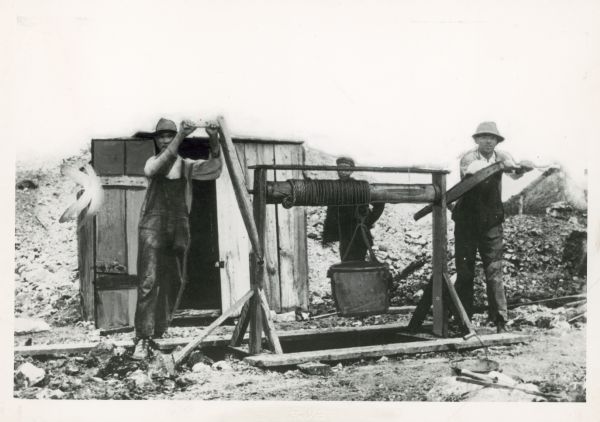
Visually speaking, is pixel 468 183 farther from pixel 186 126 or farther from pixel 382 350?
pixel 186 126

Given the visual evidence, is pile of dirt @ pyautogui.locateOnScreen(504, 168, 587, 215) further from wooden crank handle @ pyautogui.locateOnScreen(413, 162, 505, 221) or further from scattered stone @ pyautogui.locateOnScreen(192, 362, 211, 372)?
scattered stone @ pyautogui.locateOnScreen(192, 362, 211, 372)

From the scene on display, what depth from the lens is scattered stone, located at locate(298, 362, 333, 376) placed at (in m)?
5.54

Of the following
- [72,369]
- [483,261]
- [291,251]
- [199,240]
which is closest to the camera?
[72,369]

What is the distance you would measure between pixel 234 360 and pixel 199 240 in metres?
3.21

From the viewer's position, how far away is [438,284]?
253 inches

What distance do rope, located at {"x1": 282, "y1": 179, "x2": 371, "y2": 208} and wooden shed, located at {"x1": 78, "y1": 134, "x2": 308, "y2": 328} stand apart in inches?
19.2

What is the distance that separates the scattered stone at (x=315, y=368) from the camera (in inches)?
218

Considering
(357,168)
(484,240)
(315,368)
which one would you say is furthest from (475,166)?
(315,368)


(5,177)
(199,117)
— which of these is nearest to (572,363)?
(199,117)

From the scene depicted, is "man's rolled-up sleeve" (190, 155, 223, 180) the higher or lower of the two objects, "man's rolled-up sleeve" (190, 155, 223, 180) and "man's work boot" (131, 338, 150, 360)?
the higher

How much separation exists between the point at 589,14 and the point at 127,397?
14.6ft

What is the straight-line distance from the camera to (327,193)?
6.09m

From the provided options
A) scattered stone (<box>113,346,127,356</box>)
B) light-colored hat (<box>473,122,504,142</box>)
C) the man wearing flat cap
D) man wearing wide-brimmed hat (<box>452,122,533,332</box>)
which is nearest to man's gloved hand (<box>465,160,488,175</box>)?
man wearing wide-brimmed hat (<box>452,122,533,332</box>)

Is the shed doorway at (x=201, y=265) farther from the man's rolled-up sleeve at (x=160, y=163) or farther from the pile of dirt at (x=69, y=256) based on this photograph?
the man's rolled-up sleeve at (x=160, y=163)
